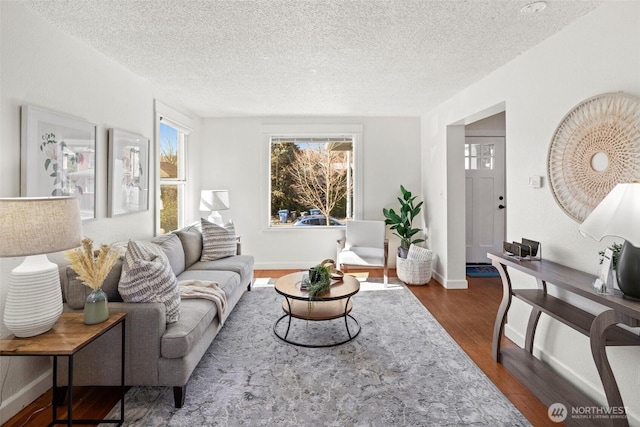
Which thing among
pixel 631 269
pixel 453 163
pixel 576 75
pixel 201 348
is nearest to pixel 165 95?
pixel 201 348

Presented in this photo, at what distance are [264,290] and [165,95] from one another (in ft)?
8.93

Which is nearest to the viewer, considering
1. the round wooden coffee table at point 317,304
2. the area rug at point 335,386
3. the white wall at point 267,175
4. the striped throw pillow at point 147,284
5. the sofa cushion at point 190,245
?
the area rug at point 335,386

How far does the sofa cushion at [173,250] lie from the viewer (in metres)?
3.14

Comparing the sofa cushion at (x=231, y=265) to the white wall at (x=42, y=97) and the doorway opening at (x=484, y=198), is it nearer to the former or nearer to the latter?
the white wall at (x=42, y=97)

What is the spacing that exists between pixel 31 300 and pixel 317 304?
2.05 meters

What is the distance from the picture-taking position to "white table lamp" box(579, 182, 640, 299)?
59.9 inches

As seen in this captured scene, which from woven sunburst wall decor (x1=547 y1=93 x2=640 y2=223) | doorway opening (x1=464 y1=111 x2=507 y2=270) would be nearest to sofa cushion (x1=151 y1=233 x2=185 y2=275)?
woven sunburst wall decor (x1=547 y1=93 x2=640 y2=223)

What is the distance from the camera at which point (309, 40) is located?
8.25 feet

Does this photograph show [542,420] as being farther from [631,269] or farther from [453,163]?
[453,163]

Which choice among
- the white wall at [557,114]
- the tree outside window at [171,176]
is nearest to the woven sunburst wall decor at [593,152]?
the white wall at [557,114]

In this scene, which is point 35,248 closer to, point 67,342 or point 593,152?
point 67,342

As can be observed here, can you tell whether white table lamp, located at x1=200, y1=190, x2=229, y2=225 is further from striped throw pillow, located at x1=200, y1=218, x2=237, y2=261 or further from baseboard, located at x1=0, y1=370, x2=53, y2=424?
baseboard, located at x1=0, y1=370, x2=53, y2=424

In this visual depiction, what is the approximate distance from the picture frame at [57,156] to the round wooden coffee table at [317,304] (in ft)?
5.77

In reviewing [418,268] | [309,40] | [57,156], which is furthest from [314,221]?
[57,156]
